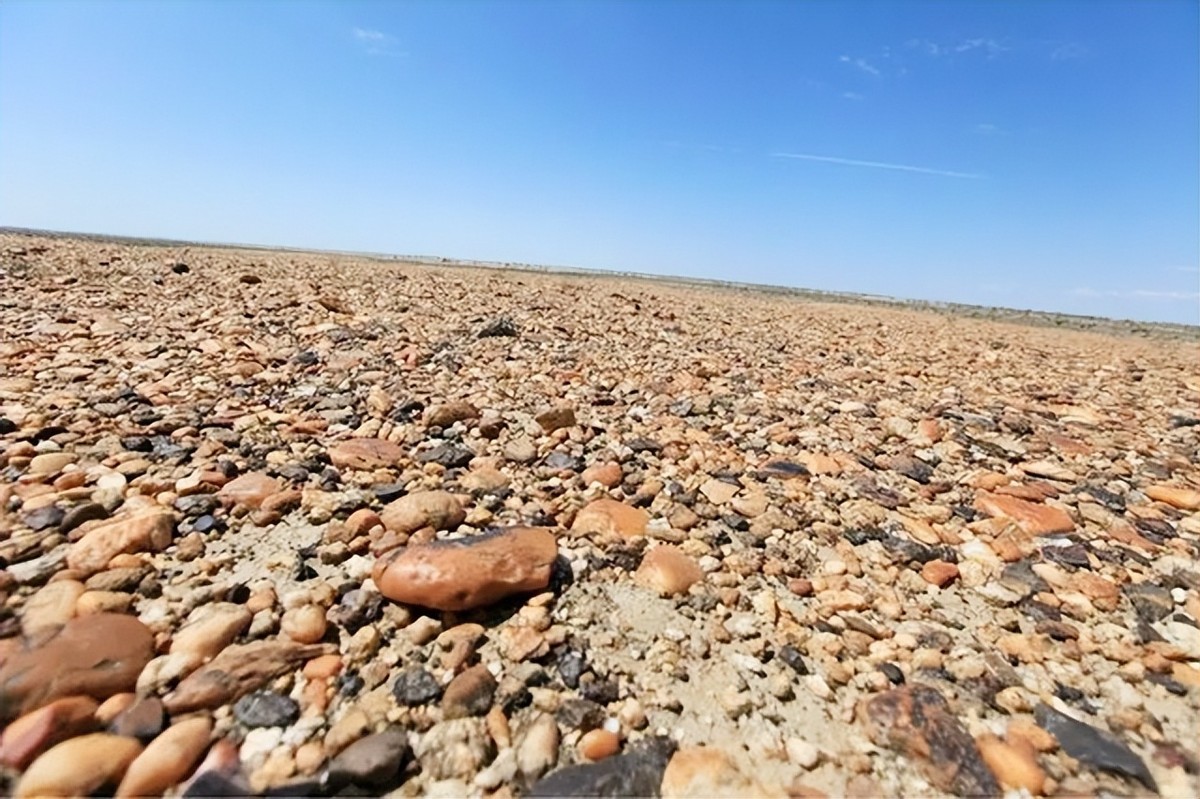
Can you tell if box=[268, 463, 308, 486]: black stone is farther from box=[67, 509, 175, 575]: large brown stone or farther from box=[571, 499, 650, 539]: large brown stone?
box=[571, 499, 650, 539]: large brown stone

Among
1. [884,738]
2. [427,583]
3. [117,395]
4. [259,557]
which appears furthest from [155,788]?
[117,395]

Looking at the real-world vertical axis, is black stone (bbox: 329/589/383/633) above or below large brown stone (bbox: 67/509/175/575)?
below

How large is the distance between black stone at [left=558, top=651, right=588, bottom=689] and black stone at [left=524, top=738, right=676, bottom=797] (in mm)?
336

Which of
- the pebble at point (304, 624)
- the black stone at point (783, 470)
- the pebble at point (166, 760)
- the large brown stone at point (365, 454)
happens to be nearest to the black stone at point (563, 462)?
the large brown stone at point (365, 454)

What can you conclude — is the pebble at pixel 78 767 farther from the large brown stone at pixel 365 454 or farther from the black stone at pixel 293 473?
the large brown stone at pixel 365 454

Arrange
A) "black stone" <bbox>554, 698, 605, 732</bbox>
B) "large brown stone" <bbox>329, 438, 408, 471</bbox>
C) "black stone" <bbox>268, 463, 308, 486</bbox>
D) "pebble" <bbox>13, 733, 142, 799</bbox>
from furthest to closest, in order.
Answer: "large brown stone" <bbox>329, 438, 408, 471</bbox> → "black stone" <bbox>268, 463, 308, 486</bbox> → "black stone" <bbox>554, 698, 605, 732</bbox> → "pebble" <bbox>13, 733, 142, 799</bbox>

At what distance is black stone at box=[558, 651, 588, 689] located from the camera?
208 centimetres

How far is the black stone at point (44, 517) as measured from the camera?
263 cm

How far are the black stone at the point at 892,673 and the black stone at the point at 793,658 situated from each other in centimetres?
31

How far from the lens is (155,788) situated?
159cm

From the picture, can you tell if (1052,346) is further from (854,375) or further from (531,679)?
(531,679)

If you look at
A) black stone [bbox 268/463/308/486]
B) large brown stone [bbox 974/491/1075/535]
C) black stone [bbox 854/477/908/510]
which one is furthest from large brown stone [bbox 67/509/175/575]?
large brown stone [bbox 974/491/1075/535]

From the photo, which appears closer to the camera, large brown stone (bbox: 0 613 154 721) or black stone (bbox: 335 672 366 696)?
large brown stone (bbox: 0 613 154 721)

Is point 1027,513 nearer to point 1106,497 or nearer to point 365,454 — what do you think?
point 1106,497
